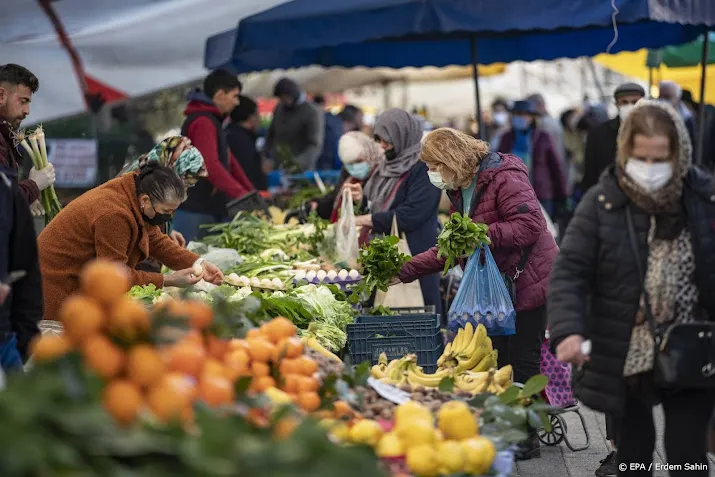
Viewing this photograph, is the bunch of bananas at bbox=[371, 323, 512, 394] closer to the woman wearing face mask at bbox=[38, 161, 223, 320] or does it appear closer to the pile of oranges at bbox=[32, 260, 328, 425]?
the woman wearing face mask at bbox=[38, 161, 223, 320]

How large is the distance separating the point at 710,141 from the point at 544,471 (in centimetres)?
815

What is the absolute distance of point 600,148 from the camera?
11711mm

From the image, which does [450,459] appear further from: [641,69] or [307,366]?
[641,69]

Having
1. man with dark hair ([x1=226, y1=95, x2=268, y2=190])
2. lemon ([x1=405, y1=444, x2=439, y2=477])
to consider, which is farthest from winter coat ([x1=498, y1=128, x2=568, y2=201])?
lemon ([x1=405, y1=444, x2=439, y2=477])

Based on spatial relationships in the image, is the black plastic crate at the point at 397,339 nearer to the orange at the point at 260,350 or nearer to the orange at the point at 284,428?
the orange at the point at 260,350

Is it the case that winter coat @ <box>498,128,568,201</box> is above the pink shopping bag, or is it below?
above

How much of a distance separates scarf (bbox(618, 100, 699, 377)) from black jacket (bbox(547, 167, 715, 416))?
4 cm

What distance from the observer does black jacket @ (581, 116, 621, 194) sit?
11547mm

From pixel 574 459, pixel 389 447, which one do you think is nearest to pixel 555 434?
pixel 574 459

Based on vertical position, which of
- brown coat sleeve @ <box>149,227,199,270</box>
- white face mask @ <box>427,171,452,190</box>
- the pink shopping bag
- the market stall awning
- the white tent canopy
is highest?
the white tent canopy

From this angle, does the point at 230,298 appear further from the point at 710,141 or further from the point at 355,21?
the point at 710,141

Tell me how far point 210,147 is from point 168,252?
9.79 feet

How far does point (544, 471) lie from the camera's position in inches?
255

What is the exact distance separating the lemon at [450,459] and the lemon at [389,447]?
13 centimetres
